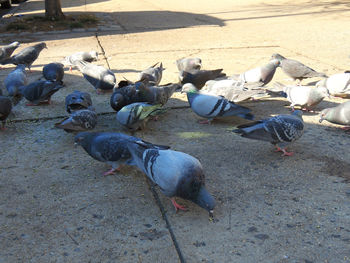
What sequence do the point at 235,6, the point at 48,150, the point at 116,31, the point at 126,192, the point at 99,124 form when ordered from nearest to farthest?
the point at 126,192 → the point at 48,150 → the point at 99,124 → the point at 116,31 → the point at 235,6

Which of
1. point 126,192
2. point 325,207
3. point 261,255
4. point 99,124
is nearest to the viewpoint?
point 261,255

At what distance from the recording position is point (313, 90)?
4.88 meters

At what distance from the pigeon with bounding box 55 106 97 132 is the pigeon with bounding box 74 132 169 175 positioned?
654 mm

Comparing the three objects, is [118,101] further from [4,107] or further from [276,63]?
[276,63]

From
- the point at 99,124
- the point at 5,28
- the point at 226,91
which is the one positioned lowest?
the point at 5,28

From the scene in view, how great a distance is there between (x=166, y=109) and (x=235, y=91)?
976 millimetres

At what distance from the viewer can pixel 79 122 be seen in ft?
14.0

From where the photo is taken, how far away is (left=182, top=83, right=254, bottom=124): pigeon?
4516 millimetres

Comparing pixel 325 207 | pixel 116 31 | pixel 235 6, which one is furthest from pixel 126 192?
pixel 235 6

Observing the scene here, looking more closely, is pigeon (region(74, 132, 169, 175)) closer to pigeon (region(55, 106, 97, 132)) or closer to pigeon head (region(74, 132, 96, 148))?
pigeon head (region(74, 132, 96, 148))

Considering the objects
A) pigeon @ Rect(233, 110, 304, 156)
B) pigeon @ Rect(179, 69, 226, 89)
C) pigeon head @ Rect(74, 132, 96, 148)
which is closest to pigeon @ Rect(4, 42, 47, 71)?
pigeon @ Rect(179, 69, 226, 89)

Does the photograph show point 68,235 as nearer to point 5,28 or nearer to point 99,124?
point 99,124

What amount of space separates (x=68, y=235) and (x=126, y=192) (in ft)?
2.21

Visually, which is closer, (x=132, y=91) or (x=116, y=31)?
(x=132, y=91)
